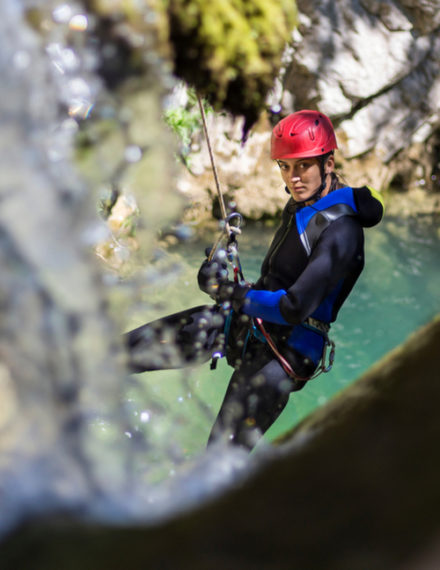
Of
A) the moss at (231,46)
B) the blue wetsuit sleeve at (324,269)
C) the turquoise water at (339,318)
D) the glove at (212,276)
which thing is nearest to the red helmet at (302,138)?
the blue wetsuit sleeve at (324,269)

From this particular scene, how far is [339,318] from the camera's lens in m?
4.43

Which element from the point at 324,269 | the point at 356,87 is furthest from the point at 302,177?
the point at 356,87

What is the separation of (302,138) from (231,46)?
8.14 feet

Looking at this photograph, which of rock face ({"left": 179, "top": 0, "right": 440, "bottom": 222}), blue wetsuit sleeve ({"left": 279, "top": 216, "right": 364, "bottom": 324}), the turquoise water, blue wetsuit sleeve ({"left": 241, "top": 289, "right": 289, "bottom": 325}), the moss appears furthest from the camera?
rock face ({"left": 179, "top": 0, "right": 440, "bottom": 222})

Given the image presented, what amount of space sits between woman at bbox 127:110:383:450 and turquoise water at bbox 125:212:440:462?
7.8 inches

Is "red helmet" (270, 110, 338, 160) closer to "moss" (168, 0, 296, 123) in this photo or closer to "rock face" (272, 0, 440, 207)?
"moss" (168, 0, 296, 123)

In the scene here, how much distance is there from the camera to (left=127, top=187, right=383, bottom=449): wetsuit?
2.06m

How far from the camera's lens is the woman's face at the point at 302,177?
229 centimetres

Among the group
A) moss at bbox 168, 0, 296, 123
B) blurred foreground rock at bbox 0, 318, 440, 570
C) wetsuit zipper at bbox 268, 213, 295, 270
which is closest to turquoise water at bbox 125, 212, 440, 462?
wetsuit zipper at bbox 268, 213, 295, 270

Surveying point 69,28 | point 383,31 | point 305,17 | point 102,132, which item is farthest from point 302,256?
point 383,31

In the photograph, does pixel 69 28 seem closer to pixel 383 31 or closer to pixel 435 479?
pixel 435 479

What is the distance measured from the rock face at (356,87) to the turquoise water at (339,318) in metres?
0.62

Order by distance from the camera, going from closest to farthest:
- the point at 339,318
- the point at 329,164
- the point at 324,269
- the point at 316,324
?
the point at 324,269
the point at 316,324
the point at 329,164
the point at 339,318

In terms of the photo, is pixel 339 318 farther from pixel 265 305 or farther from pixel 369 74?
pixel 369 74
